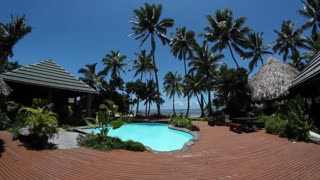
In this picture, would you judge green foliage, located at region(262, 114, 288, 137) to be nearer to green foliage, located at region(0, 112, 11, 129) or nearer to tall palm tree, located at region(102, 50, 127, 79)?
green foliage, located at region(0, 112, 11, 129)

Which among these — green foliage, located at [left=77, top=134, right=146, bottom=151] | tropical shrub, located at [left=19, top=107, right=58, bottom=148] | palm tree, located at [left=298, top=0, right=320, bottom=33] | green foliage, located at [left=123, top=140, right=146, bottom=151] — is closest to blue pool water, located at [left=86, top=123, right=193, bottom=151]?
green foliage, located at [left=77, top=134, right=146, bottom=151]

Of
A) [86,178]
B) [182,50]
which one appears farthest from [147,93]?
[86,178]

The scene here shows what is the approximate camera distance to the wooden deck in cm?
583

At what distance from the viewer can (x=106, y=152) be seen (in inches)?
339

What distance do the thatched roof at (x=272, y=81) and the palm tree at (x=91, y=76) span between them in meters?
22.6

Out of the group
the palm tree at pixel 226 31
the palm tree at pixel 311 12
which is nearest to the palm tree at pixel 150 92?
the palm tree at pixel 226 31

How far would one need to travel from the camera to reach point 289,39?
36.4 meters

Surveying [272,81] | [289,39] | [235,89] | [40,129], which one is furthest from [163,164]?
[289,39]

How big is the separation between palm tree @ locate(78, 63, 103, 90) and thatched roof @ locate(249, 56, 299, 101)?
22626mm

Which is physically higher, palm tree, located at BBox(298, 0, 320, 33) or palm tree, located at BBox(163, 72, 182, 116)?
palm tree, located at BBox(298, 0, 320, 33)

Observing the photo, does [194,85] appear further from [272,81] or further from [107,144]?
[107,144]

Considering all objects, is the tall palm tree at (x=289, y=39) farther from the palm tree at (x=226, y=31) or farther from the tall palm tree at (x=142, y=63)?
the tall palm tree at (x=142, y=63)

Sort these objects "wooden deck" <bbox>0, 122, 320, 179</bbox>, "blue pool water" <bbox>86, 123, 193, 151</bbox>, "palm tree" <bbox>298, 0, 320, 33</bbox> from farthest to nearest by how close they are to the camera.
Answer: "palm tree" <bbox>298, 0, 320, 33</bbox>, "blue pool water" <bbox>86, 123, 193, 151</bbox>, "wooden deck" <bbox>0, 122, 320, 179</bbox>

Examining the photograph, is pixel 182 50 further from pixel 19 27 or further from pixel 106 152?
pixel 106 152
